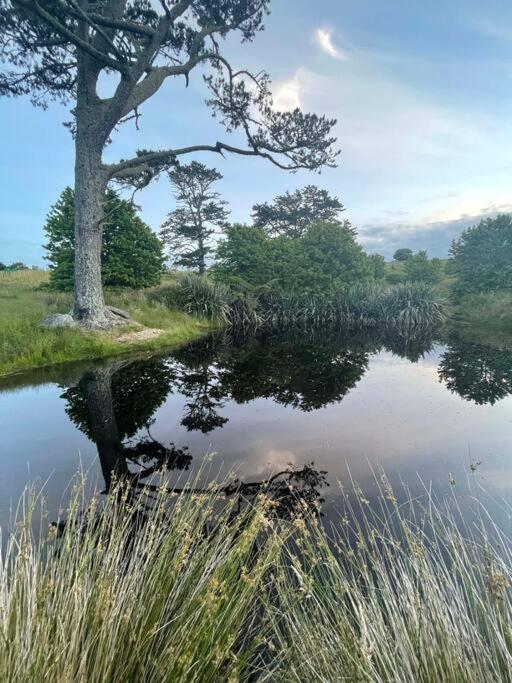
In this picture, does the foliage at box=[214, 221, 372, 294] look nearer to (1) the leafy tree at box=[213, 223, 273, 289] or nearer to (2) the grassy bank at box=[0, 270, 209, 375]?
(1) the leafy tree at box=[213, 223, 273, 289]

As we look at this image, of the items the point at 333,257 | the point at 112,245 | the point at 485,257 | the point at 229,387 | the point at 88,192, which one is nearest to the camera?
the point at 229,387

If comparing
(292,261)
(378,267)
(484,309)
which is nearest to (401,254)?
(378,267)

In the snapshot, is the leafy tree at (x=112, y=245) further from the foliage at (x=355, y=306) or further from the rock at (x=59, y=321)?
the foliage at (x=355, y=306)

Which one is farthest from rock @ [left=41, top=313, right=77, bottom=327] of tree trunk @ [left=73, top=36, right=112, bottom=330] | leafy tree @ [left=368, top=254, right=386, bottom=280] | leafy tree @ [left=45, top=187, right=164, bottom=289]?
leafy tree @ [left=368, top=254, right=386, bottom=280]

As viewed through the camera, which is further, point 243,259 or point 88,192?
point 243,259

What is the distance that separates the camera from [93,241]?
10547 millimetres

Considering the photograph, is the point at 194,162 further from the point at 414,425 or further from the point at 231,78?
the point at 414,425

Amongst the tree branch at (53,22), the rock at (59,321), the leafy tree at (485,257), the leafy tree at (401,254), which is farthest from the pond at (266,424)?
the leafy tree at (401,254)

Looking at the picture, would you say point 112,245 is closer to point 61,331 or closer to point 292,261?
point 61,331

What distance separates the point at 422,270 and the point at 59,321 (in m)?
29.8

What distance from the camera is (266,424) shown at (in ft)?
17.2

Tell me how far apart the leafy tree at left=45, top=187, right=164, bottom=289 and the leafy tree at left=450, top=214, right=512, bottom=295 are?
2353cm

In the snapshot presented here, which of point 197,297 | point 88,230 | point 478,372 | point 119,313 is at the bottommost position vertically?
point 478,372

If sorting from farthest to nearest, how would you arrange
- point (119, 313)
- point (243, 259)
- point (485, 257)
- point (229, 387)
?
1. point (485, 257)
2. point (243, 259)
3. point (119, 313)
4. point (229, 387)
